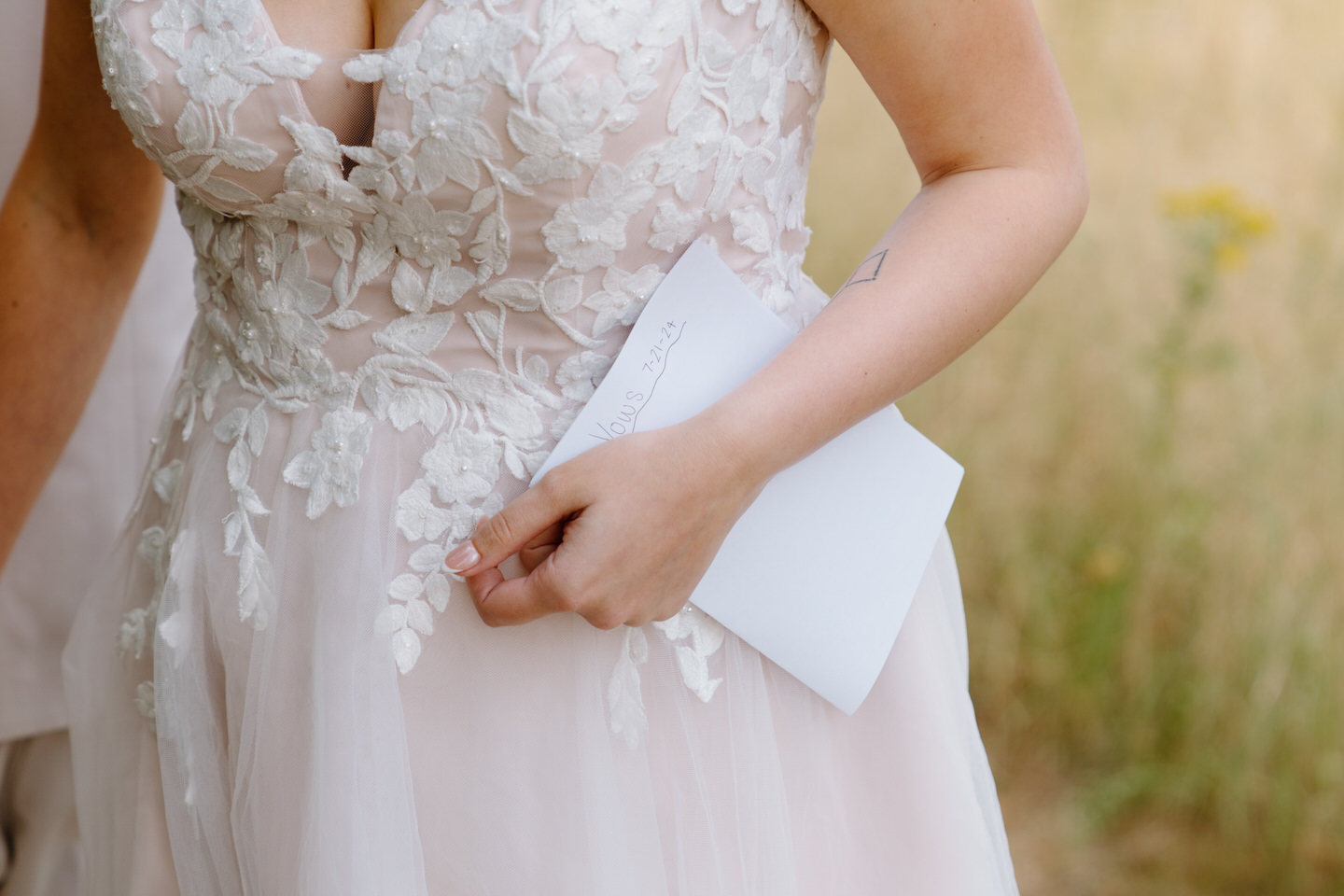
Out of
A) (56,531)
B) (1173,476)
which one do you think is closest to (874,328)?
(56,531)

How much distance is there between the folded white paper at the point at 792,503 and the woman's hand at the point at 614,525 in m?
0.05

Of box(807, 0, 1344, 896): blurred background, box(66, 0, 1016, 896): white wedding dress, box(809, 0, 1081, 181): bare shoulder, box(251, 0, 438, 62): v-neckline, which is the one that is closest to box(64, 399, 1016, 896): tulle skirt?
box(66, 0, 1016, 896): white wedding dress

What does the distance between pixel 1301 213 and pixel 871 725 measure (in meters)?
1.93

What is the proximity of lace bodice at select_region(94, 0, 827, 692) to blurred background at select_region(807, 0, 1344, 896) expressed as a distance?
1.58 m

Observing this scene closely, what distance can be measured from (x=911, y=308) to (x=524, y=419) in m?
0.28

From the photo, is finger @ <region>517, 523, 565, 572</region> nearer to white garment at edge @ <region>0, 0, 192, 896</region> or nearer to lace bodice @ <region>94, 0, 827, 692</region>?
lace bodice @ <region>94, 0, 827, 692</region>

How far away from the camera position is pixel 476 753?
2.27ft

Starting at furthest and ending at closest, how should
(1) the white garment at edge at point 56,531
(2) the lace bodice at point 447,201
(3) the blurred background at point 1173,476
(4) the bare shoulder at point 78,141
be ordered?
(3) the blurred background at point 1173,476 < (1) the white garment at edge at point 56,531 < (4) the bare shoulder at point 78,141 < (2) the lace bodice at point 447,201

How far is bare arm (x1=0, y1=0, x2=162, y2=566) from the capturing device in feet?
3.00

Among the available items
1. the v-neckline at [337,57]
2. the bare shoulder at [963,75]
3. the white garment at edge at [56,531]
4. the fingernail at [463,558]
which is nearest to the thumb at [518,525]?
the fingernail at [463,558]

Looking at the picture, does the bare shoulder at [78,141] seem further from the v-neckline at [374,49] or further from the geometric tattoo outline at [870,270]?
the geometric tattoo outline at [870,270]

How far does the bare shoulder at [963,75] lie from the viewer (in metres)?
0.67

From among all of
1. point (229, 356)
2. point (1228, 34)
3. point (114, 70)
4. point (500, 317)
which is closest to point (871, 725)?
point (500, 317)

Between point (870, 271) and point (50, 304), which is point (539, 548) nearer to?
point (870, 271)
